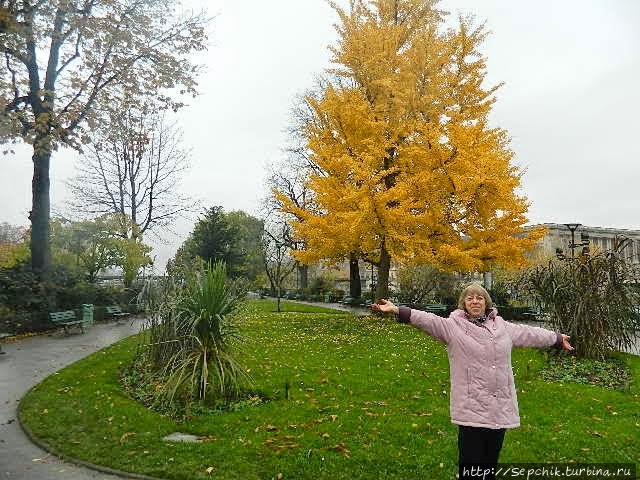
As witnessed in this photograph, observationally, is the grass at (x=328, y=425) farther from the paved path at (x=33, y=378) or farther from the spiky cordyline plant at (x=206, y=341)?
the spiky cordyline plant at (x=206, y=341)

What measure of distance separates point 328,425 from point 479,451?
277cm

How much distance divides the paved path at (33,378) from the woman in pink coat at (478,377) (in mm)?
3461

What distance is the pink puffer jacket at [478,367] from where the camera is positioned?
3703 millimetres

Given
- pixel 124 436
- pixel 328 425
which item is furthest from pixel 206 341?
pixel 328 425

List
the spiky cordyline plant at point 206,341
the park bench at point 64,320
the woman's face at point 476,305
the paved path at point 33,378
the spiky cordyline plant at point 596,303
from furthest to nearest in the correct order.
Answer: the park bench at point 64,320
the spiky cordyline plant at point 596,303
the spiky cordyline plant at point 206,341
the paved path at point 33,378
the woman's face at point 476,305

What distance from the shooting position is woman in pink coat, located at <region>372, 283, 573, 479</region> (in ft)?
12.2

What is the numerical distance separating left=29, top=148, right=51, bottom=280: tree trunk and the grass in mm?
10634

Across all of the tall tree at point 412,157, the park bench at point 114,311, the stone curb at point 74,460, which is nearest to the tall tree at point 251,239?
the park bench at point 114,311

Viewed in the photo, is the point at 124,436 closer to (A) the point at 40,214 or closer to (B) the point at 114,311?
(A) the point at 40,214

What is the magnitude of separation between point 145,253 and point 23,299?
11.5m

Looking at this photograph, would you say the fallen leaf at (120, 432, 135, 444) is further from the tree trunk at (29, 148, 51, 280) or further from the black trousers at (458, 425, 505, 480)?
the tree trunk at (29, 148, 51, 280)

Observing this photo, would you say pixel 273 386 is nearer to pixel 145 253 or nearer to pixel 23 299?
pixel 23 299

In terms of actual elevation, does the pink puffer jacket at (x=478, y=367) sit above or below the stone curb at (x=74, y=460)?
above

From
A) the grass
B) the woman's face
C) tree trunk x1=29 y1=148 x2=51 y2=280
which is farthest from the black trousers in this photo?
tree trunk x1=29 y1=148 x2=51 y2=280
